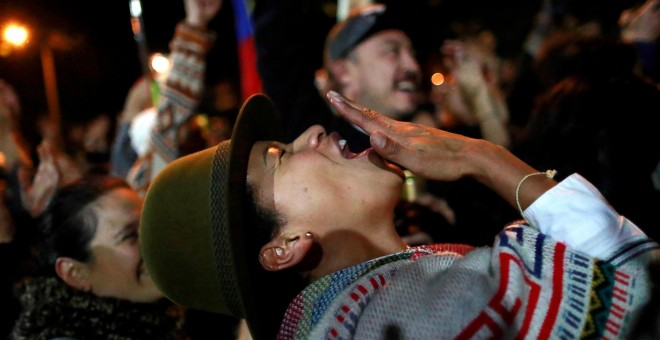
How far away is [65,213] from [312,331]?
1523 mm

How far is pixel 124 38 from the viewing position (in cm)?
1081

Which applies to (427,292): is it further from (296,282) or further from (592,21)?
(592,21)

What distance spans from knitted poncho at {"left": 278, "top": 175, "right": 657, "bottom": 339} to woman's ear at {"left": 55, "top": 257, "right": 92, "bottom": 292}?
4.11 ft

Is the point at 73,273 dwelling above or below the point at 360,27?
below

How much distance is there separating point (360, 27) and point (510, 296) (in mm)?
2336

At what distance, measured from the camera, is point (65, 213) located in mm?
2504

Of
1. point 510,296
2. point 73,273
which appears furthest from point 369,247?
point 73,273

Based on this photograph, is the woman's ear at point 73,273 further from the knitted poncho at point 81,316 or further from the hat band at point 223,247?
the hat band at point 223,247

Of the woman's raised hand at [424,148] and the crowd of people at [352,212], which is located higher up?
the woman's raised hand at [424,148]

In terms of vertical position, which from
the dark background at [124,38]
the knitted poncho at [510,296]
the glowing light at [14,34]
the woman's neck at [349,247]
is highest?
the glowing light at [14,34]

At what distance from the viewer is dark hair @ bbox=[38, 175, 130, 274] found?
95.9 inches

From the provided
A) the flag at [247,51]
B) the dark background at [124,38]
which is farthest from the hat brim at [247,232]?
the dark background at [124,38]

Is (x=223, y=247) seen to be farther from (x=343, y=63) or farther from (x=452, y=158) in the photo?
(x=343, y=63)

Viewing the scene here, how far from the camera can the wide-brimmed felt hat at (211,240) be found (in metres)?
1.72
